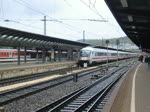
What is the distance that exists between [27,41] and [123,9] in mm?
14606

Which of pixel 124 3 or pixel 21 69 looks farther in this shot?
pixel 21 69

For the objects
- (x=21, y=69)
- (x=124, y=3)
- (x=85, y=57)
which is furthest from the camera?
(x=85, y=57)

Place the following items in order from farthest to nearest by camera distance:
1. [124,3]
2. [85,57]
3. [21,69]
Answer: [85,57] < [21,69] < [124,3]

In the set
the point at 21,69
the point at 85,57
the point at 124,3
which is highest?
the point at 124,3

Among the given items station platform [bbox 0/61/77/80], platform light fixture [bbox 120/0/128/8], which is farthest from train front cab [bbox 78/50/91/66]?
platform light fixture [bbox 120/0/128/8]

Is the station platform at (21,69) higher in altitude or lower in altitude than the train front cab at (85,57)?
lower

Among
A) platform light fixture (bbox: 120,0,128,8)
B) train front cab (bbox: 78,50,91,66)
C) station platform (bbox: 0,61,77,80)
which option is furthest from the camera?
train front cab (bbox: 78,50,91,66)

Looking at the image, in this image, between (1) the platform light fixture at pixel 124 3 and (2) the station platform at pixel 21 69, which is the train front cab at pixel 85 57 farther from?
(1) the platform light fixture at pixel 124 3

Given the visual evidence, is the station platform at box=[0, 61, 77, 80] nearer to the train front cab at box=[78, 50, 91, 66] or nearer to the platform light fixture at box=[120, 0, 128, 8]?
the train front cab at box=[78, 50, 91, 66]

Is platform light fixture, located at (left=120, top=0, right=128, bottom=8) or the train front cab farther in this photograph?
the train front cab

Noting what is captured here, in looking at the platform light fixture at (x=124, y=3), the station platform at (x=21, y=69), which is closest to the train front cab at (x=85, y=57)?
the station platform at (x=21, y=69)

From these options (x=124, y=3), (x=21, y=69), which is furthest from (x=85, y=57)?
(x=124, y=3)

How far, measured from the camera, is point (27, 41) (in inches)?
981

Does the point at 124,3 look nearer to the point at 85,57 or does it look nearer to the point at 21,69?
the point at 21,69
